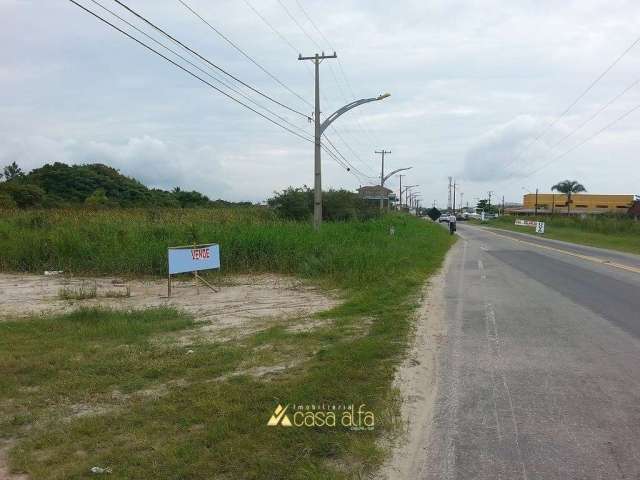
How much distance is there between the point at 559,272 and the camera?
57.1ft

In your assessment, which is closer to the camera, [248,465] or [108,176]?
[248,465]

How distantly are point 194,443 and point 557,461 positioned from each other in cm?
269

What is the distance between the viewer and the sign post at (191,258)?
13117mm

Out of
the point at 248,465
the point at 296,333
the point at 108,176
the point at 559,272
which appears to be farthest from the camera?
the point at 108,176

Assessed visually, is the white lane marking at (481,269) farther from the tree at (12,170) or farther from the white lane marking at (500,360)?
the tree at (12,170)

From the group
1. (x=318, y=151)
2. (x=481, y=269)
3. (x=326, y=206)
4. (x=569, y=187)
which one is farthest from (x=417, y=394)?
(x=569, y=187)

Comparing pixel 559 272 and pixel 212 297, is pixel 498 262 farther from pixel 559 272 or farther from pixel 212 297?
pixel 212 297

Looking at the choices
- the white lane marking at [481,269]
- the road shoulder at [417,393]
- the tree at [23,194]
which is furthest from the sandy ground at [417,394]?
the tree at [23,194]

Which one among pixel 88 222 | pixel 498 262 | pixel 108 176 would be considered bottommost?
pixel 498 262

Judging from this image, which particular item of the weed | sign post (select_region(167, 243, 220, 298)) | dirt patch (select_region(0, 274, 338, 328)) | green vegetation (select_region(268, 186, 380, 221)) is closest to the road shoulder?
dirt patch (select_region(0, 274, 338, 328))

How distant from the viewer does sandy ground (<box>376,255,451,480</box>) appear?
419 cm

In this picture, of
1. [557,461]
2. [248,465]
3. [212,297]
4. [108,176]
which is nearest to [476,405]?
[557,461]

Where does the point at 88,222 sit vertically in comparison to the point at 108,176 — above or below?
below

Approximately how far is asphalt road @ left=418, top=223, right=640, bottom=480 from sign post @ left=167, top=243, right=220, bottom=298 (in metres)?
5.87
